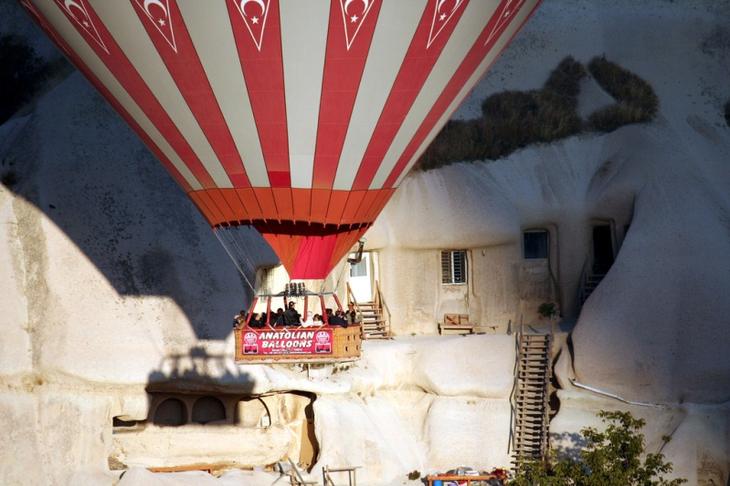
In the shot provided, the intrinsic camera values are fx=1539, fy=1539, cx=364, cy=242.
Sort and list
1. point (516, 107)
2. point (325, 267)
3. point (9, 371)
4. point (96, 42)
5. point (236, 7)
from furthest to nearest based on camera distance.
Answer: point (516, 107), point (9, 371), point (325, 267), point (96, 42), point (236, 7)

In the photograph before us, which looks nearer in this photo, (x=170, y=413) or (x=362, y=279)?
(x=170, y=413)

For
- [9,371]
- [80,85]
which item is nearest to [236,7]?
[9,371]

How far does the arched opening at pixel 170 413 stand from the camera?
1827 inches

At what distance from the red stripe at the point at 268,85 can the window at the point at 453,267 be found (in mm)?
18954

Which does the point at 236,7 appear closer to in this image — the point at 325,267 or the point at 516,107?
the point at 325,267

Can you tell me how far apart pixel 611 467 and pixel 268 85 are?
1447 cm

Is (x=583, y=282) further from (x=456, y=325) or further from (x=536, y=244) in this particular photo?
(x=456, y=325)

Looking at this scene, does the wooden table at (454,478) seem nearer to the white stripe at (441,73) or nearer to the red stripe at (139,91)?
the white stripe at (441,73)

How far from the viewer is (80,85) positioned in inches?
1933

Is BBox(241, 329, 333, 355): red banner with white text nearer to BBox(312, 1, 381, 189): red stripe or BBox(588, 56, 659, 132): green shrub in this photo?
BBox(312, 1, 381, 189): red stripe

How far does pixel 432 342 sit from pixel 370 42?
1901 cm

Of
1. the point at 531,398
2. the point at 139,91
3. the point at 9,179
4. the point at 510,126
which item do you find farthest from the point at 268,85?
the point at 510,126

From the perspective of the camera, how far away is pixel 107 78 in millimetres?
33469

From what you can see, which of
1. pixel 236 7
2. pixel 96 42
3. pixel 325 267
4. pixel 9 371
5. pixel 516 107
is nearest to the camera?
pixel 236 7
